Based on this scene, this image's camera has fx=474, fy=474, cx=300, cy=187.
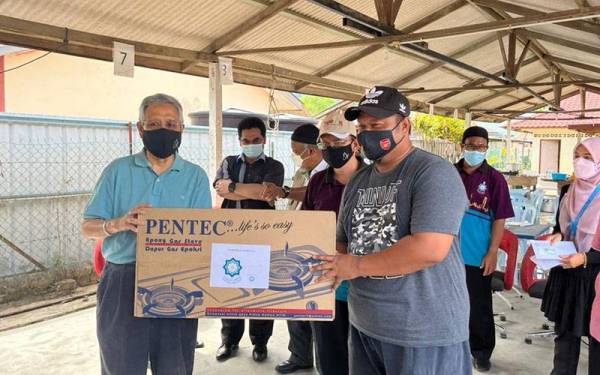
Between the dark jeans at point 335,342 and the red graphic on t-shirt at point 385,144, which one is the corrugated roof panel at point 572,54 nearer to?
the dark jeans at point 335,342

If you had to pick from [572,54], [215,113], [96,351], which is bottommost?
[96,351]

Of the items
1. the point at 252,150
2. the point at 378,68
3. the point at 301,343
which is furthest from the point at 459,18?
the point at 301,343

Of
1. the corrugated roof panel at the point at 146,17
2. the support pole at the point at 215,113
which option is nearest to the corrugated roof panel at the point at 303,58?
the support pole at the point at 215,113

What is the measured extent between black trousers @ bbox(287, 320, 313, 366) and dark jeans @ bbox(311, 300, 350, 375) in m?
0.89

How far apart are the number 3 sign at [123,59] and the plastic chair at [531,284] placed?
11.2 ft

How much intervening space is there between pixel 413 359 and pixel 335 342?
0.93m

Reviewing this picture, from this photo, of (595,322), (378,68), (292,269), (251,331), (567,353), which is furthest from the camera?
(378,68)

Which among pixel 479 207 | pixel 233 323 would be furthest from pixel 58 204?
pixel 479 207

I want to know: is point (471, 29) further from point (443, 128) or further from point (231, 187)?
point (443, 128)

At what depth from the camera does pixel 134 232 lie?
1.77 m

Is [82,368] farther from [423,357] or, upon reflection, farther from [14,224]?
[423,357]

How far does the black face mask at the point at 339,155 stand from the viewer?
7.38ft

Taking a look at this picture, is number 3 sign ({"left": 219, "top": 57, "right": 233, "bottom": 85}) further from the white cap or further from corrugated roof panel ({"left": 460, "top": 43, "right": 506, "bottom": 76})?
corrugated roof panel ({"left": 460, "top": 43, "right": 506, "bottom": 76})

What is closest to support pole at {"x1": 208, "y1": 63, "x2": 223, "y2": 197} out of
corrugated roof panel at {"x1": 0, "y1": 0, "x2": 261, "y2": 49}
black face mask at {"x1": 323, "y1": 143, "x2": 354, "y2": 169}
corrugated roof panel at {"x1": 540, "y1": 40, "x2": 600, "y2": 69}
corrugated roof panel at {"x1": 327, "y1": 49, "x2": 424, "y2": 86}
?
corrugated roof panel at {"x1": 0, "y1": 0, "x2": 261, "y2": 49}
